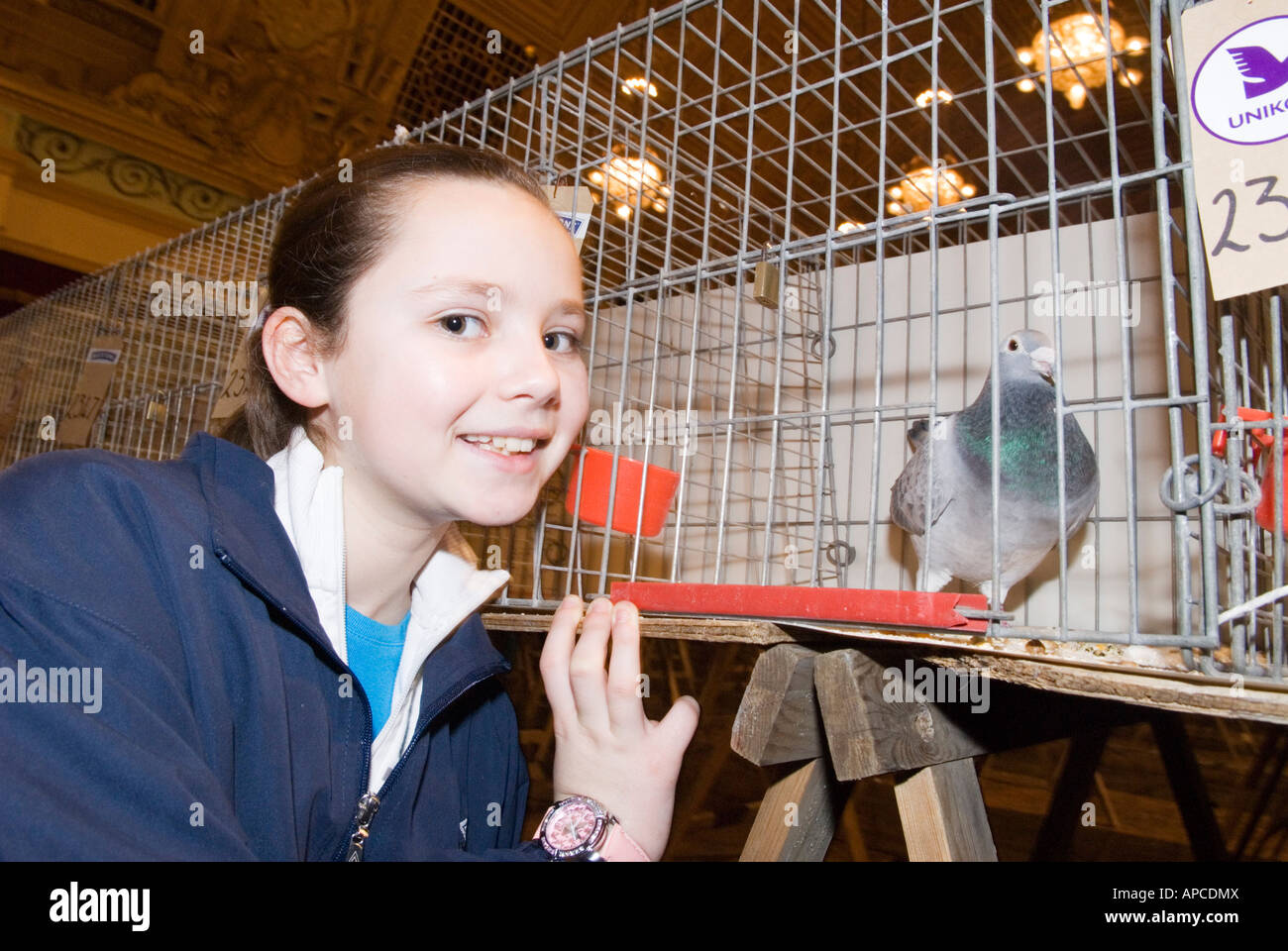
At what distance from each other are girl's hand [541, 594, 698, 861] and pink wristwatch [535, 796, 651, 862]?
0.02 m

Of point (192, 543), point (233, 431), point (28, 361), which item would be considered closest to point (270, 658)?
point (192, 543)

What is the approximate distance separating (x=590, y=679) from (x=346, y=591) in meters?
0.27

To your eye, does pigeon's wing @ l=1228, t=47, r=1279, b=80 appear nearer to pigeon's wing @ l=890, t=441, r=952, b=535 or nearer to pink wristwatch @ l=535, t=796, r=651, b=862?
pigeon's wing @ l=890, t=441, r=952, b=535

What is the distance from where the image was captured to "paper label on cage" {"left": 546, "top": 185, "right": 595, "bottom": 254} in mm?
1149

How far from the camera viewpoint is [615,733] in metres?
0.69

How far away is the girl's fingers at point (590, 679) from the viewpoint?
0.68 meters

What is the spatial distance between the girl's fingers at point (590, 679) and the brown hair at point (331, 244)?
13.9 inches

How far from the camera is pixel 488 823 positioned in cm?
87

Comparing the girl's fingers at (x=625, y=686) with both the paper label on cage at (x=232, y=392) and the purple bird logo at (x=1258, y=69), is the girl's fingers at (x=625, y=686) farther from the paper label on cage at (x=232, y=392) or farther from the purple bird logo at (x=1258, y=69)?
the paper label on cage at (x=232, y=392)

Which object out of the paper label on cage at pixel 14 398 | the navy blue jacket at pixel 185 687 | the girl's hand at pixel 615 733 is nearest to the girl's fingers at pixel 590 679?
the girl's hand at pixel 615 733

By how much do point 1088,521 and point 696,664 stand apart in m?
2.07

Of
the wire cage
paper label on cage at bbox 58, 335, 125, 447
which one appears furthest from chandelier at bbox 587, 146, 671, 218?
paper label on cage at bbox 58, 335, 125, 447

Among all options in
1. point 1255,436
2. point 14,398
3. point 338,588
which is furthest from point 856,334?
point 14,398
